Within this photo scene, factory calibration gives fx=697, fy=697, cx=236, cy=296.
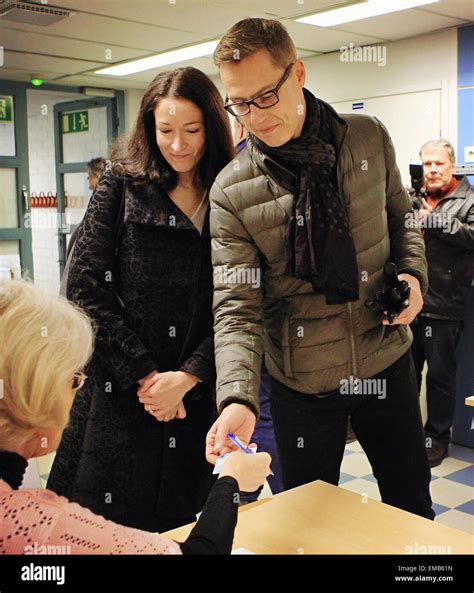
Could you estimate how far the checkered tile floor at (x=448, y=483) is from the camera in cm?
349

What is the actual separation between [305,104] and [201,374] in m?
0.78

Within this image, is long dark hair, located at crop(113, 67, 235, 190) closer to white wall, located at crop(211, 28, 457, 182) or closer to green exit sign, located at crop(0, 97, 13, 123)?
white wall, located at crop(211, 28, 457, 182)

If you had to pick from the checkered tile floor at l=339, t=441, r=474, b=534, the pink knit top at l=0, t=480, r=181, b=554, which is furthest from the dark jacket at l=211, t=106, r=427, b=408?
the checkered tile floor at l=339, t=441, r=474, b=534

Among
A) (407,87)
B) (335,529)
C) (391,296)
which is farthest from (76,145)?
(335,529)

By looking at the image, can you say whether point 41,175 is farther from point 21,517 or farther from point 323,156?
point 21,517

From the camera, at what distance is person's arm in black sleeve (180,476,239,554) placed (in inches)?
46.2

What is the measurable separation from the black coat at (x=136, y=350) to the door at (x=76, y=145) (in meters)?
6.32

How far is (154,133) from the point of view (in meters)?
2.00

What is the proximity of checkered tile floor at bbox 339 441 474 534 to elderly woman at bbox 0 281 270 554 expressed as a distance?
8.53 feet

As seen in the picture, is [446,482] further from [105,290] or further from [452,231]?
[105,290]

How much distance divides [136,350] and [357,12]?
3.78m

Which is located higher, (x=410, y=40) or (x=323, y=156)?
(x=410, y=40)
